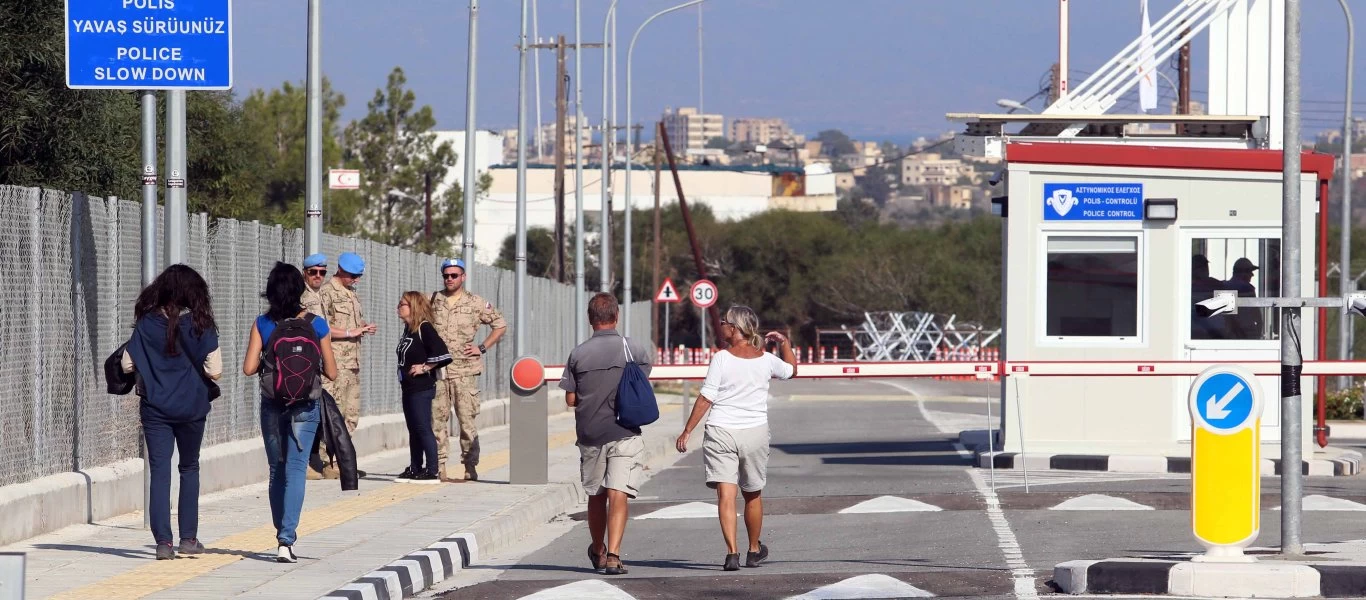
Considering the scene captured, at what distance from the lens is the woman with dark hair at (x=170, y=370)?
1002 cm

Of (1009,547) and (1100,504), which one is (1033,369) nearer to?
(1100,504)

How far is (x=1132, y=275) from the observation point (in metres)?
18.0

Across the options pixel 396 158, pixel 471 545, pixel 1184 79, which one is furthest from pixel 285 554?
pixel 396 158

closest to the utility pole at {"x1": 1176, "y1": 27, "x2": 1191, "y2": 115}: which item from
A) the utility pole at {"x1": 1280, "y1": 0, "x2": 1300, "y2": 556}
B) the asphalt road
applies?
the asphalt road

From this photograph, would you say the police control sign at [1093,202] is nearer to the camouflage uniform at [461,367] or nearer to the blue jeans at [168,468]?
the camouflage uniform at [461,367]

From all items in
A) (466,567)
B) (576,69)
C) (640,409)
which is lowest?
(466,567)

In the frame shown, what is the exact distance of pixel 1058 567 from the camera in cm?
951

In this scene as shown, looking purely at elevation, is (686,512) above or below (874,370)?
below

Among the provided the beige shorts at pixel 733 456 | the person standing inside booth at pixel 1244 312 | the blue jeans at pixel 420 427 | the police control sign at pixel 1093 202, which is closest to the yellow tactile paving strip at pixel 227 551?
the blue jeans at pixel 420 427

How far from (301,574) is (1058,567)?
3.84m

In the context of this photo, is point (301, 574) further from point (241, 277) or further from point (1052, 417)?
point (1052, 417)

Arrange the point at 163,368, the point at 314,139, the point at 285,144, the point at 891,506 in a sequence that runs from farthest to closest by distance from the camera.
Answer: the point at 285,144, the point at 314,139, the point at 891,506, the point at 163,368

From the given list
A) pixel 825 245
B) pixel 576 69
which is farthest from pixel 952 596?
pixel 825 245

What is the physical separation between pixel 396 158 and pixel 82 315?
5444 cm
